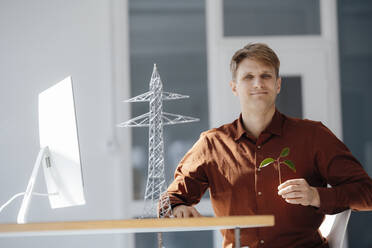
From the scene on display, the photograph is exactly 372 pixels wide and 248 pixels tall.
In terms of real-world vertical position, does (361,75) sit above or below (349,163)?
above

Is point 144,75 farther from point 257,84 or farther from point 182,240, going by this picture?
point 257,84

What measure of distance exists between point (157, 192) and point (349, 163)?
2.68 feet

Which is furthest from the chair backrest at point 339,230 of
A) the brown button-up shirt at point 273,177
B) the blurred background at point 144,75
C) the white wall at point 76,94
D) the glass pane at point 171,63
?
the white wall at point 76,94

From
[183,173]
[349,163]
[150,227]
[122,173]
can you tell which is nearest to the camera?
[150,227]

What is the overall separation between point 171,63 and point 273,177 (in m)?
1.93

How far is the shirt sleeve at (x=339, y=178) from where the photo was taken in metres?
1.78

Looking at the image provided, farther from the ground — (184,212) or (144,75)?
(144,75)

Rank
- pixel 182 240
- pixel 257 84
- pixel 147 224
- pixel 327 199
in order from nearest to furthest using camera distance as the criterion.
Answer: pixel 147 224 → pixel 327 199 → pixel 257 84 → pixel 182 240

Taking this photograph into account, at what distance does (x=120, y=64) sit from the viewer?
144 inches

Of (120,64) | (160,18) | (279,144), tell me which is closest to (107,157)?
(120,64)

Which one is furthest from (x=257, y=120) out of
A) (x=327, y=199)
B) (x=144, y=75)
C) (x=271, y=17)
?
(x=271, y=17)

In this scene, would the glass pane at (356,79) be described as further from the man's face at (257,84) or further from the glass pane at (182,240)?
the man's face at (257,84)

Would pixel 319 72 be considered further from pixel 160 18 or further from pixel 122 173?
pixel 122 173

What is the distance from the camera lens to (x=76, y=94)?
3641 millimetres
